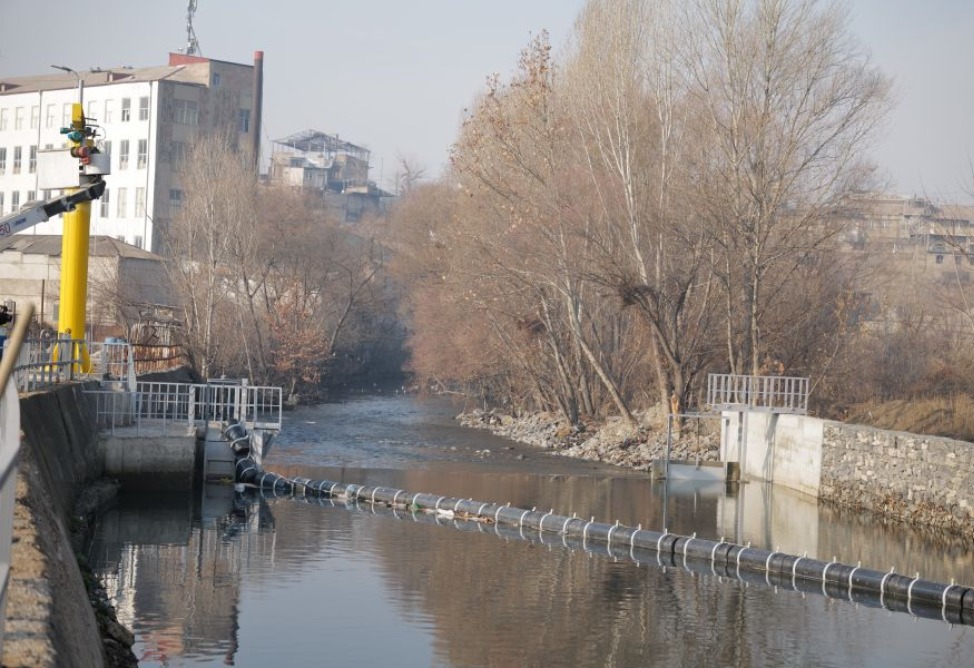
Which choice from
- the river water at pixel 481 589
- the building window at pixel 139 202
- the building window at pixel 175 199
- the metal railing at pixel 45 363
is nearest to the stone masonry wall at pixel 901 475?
the river water at pixel 481 589

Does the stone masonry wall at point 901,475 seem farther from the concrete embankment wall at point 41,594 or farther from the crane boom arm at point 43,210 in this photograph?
the crane boom arm at point 43,210

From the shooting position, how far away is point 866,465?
27672 mm

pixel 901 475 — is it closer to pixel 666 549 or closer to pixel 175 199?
pixel 666 549

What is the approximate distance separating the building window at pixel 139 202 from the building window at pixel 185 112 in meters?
5.24

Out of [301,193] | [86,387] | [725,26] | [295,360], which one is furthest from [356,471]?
[301,193]

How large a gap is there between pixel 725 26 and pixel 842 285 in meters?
10.3

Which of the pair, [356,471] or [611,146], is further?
[611,146]

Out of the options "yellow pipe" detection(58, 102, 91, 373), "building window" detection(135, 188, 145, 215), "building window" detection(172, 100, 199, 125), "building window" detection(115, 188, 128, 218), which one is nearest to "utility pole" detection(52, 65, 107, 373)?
"yellow pipe" detection(58, 102, 91, 373)

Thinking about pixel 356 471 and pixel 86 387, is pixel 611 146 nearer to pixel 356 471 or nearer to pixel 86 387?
pixel 356 471

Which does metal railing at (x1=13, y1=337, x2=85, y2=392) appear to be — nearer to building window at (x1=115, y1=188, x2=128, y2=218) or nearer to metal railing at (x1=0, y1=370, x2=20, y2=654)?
metal railing at (x1=0, y1=370, x2=20, y2=654)

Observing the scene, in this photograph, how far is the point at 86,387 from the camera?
1040 inches

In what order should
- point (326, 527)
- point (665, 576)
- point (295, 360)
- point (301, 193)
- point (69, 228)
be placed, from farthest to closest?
point (301, 193)
point (295, 360)
point (69, 228)
point (326, 527)
point (665, 576)

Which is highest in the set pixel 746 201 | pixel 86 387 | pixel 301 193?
pixel 301 193

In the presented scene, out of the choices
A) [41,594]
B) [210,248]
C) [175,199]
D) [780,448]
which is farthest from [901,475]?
[175,199]
